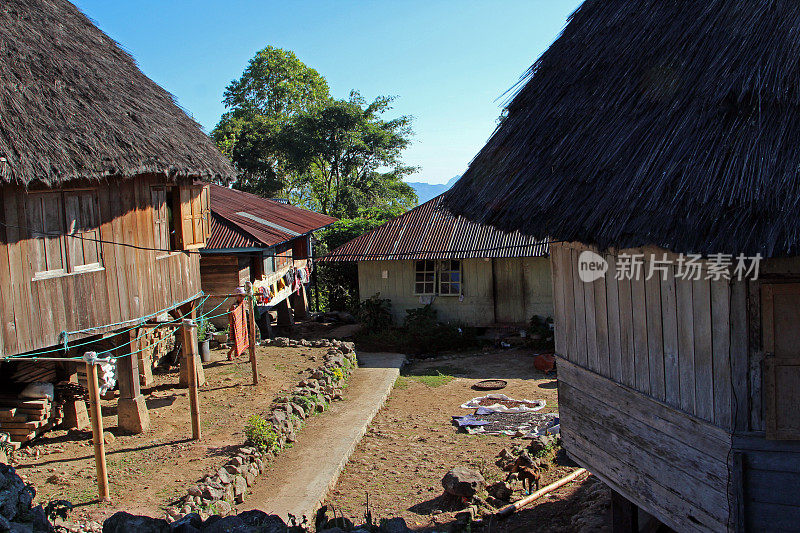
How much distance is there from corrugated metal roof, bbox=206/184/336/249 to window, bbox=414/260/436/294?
4.08m

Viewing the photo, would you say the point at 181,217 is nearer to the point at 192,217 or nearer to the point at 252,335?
the point at 192,217

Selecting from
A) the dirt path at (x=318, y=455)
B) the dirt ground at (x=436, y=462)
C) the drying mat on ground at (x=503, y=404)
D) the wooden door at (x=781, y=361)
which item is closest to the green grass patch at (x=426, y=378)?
the dirt ground at (x=436, y=462)

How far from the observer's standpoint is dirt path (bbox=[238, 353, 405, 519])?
9203 mm

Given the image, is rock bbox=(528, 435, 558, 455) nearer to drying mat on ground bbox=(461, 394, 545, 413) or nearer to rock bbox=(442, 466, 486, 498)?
rock bbox=(442, 466, 486, 498)

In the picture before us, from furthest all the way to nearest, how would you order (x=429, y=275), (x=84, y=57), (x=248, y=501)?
1. (x=429, y=275)
2. (x=84, y=57)
3. (x=248, y=501)

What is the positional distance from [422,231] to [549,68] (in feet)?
47.4

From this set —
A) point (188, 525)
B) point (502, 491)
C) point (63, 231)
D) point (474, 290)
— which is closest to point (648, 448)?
point (188, 525)

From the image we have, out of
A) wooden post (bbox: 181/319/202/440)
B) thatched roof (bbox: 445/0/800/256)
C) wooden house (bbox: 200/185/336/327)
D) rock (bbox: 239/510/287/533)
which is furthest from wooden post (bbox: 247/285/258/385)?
thatched roof (bbox: 445/0/800/256)

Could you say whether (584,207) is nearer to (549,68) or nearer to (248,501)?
(549,68)

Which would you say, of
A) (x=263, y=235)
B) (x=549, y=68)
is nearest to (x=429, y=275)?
(x=263, y=235)

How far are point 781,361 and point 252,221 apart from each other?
55.3ft

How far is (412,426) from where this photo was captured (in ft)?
42.7

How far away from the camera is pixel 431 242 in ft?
67.6

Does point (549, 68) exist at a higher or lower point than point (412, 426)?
higher
